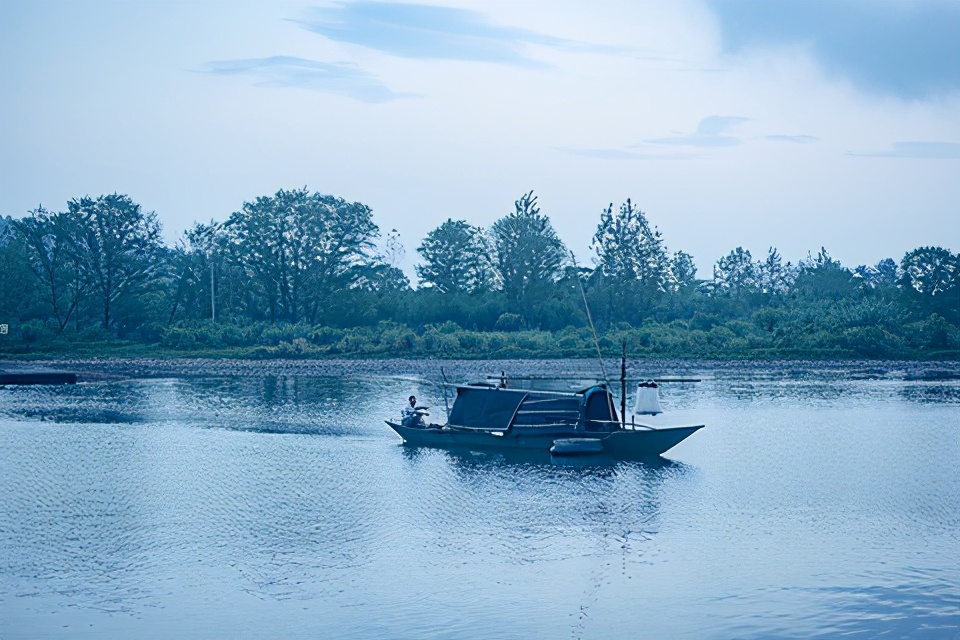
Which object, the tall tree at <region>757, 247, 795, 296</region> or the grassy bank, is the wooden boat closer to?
the grassy bank

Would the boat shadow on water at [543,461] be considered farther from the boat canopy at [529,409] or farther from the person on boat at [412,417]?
the person on boat at [412,417]

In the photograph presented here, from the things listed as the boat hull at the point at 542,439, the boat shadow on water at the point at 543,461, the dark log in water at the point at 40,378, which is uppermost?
the dark log in water at the point at 40,378

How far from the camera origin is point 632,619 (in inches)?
718

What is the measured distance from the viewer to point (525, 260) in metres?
89.4

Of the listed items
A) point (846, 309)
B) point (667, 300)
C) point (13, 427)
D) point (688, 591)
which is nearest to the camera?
point (688, 591)

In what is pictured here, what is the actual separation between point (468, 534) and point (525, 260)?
217ft

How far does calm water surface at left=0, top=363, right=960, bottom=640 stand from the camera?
60.0 feet

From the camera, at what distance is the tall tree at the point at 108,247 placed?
85.9 meters

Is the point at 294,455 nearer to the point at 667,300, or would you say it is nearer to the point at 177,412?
the point at 177,412

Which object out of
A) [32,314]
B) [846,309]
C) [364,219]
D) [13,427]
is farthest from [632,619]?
[32,314]

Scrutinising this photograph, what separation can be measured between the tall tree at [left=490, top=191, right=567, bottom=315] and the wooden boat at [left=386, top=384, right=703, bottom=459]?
5221cm

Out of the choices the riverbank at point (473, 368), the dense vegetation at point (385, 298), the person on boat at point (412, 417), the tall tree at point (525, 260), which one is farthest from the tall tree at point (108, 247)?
the person on boat at point (412, 417)

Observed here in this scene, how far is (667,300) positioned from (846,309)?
1946cm

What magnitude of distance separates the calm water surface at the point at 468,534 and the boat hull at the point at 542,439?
0.57m
